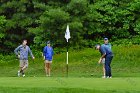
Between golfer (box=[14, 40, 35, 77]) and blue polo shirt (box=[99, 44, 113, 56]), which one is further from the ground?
blue polo shirt (box=[99, 44, 113, 56])

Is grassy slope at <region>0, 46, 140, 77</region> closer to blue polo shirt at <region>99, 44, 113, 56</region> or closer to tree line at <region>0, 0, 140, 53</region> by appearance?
tree line at <region>0, 0, 140, 53</region>

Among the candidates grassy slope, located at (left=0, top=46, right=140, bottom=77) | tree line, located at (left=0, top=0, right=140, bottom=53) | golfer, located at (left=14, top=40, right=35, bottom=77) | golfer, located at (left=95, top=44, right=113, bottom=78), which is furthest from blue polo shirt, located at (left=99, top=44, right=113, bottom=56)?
tree line, located at (left=0, top=0, right=140, bottom=53)

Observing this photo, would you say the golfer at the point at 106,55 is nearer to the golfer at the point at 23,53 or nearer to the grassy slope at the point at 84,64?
the golfer at the point at 23,53

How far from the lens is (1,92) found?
48.6 ft

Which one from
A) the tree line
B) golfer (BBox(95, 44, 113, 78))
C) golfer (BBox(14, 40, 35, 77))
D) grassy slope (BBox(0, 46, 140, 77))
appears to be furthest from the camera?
the tree line

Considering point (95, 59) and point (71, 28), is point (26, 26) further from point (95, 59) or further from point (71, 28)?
point (95, 59)

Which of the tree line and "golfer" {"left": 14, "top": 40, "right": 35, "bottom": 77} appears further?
the tree line

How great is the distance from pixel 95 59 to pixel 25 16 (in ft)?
25.1

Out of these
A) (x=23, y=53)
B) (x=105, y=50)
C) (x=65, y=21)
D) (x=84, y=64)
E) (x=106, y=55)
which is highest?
(x=65, y=21)

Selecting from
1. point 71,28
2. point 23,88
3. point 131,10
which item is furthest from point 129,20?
point 23,88

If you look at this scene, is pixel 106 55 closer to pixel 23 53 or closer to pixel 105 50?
pixel 105 50

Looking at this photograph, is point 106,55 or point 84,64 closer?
point 106,55

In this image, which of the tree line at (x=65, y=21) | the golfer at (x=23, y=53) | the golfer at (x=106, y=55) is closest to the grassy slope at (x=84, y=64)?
the tree line at (x=65, y=21)

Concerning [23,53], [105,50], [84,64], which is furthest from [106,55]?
[84,64]
